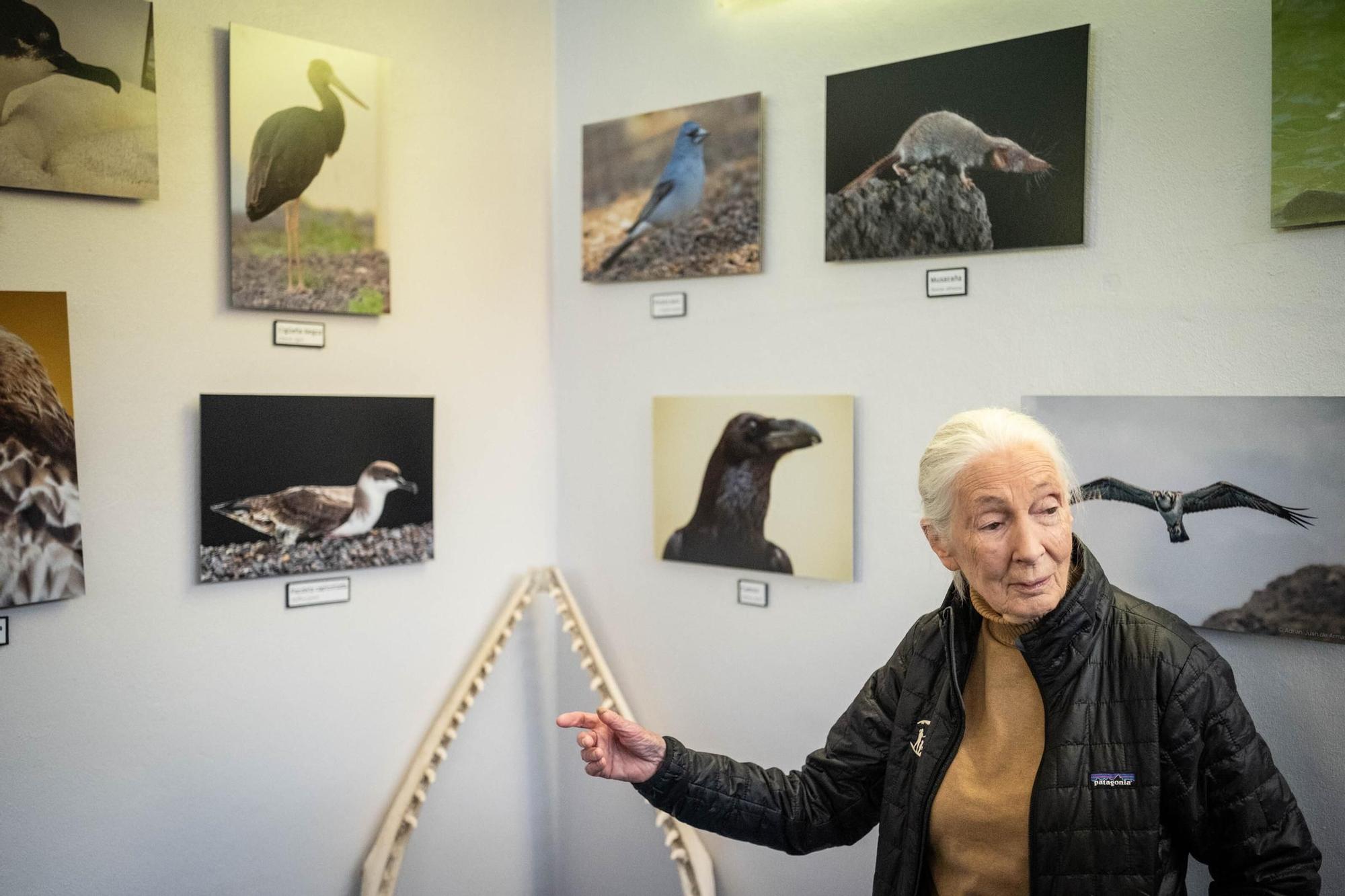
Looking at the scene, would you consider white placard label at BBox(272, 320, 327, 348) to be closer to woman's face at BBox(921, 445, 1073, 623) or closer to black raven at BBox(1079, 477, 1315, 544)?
woman's face at BBox(921, 445, 1073, 623)

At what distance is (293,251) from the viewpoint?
289 centimetres

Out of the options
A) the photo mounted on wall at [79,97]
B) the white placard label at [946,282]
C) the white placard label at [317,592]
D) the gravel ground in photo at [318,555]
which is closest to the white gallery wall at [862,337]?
the white placard label at [946,282]

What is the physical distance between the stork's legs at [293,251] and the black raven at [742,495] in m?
1.33

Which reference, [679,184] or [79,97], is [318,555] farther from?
[679,184]

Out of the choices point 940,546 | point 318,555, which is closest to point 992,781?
point 940,546

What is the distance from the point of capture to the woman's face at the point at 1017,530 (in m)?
1.85

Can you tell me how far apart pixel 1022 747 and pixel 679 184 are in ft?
6.61

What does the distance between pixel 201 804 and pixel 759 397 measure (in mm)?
1961

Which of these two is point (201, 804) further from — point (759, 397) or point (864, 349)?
point (864, 349)

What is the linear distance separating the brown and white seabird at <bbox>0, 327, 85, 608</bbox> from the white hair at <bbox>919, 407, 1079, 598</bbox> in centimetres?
205

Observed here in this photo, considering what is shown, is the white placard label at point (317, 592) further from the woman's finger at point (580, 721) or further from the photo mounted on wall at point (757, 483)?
the woman's finger at point (580, 721)

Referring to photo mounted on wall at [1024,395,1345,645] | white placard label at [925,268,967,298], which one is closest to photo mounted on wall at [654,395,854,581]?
white placard label at [925,268,967,298]

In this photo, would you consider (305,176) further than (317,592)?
No

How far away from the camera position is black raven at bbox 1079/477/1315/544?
229cm
